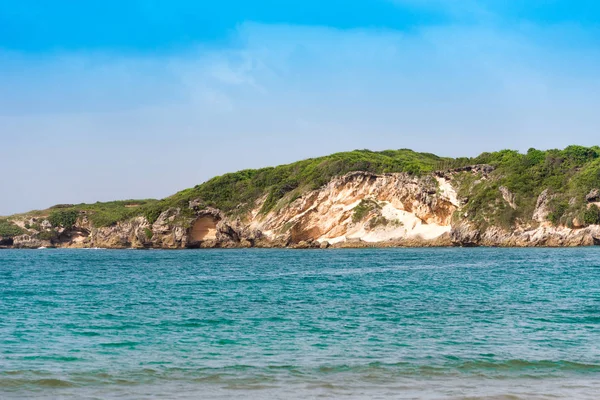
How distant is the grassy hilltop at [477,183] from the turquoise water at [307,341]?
167 feet

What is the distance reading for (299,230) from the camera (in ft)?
315

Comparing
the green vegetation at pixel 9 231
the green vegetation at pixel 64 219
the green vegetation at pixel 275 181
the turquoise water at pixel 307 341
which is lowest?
the turquoise water at pixel 307 341

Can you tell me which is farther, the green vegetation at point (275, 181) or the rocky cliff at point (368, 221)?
the green vegetation at point (275, 181)

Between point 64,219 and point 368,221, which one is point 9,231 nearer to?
point 64,219

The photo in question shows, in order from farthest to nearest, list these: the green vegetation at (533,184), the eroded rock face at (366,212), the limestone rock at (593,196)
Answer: the eroded rock face at (366,212), the green vegetation at (533,184), the limestone rock at (593,196)

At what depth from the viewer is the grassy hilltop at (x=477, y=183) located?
81.6 metres

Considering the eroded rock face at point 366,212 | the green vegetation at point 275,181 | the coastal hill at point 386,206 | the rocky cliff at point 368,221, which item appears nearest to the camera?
the coastal hill at point 386,206

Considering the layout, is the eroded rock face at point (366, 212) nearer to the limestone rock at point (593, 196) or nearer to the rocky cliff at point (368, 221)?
the rocky cliff at point (368, 221)

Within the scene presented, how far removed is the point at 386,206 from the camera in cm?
9369

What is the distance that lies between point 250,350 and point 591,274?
26523mm

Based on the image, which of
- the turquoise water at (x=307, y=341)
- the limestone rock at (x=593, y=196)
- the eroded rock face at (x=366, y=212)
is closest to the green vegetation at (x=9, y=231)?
the eroded rock face at (x=366, y=212)

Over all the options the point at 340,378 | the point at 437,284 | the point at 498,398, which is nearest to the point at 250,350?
the point at 340,378

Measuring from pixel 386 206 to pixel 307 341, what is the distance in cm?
Result: 7787

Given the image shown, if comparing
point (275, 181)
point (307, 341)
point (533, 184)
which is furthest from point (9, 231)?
point (307, 341)
